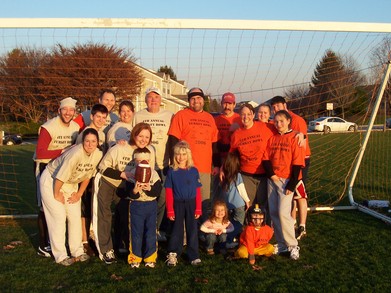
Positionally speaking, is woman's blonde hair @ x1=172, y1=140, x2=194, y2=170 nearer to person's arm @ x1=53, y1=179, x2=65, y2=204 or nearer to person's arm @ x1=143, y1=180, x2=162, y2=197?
person's arm @ x1=143, y1=180, x2=162, y2=197

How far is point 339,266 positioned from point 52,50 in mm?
5800

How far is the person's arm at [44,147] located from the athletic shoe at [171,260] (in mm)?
1885

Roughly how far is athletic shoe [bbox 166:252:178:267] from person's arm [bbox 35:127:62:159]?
1.89 metres

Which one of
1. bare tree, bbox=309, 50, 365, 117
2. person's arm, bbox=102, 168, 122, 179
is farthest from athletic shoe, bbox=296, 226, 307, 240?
bare tree, bbox=309, 50, 365, 117

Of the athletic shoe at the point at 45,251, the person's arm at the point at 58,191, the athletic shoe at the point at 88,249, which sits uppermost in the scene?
the person's arm at the point at 58,191

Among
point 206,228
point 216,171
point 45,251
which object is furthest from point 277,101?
point 45,251

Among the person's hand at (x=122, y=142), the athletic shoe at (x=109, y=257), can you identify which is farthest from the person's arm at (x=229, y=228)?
the person's hand at (x=122, y=142)

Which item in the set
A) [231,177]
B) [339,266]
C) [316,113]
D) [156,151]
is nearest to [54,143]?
[156,151]

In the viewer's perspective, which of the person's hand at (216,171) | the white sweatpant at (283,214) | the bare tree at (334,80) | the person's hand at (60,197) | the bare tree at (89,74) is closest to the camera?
the person's hand at (60,197)

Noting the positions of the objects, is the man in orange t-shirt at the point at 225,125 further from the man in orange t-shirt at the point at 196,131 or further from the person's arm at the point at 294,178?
the person's arm at the point at 294,178

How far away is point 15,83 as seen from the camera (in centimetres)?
716

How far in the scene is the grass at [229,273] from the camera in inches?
164

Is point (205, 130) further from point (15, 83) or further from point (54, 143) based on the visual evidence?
point (15, 83)

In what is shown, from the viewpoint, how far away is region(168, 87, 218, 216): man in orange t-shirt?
524 centimetres
